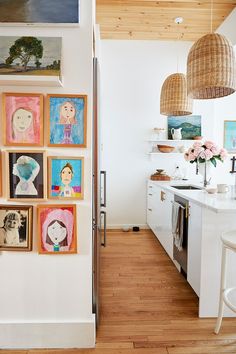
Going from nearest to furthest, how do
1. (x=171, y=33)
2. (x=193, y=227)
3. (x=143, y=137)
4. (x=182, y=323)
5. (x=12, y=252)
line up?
(x=12, y=252)
(x=182, y=323)
(x=193, y=227)
(x=171, y=33)
(x=143, y=137)

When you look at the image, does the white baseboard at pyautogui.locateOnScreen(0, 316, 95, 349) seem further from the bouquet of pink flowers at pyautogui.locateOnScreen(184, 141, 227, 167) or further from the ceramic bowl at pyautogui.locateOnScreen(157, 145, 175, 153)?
the ceramic bowl at pyautogui.locateOnScreen(157, 145, 175, 153)

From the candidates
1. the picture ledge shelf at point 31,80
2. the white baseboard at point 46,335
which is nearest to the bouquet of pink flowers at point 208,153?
the picture ledge shelf at point 31,80

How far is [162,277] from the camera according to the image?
9.34 ft

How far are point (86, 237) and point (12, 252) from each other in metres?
0.49

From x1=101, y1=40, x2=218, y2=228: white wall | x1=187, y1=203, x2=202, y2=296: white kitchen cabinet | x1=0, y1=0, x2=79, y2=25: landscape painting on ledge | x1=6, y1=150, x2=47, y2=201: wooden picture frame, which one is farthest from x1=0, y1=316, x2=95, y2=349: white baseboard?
x1=101, y1=40, x2=218, y2=228: white wall

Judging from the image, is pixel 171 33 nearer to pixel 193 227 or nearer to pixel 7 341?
pixel 193 227

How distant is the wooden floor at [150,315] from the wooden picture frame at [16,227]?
2.28 feet

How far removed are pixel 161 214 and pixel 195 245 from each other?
56.2 inches

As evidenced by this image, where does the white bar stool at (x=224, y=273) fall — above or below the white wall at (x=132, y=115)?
below

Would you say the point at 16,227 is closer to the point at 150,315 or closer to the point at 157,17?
the point at 150,315

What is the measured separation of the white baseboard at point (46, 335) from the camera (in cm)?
175

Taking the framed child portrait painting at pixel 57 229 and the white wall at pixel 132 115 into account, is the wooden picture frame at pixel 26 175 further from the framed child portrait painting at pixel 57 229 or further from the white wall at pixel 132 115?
the white wall at pixel 132 115

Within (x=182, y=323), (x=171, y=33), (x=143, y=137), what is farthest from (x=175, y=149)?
(x=182, y=323)

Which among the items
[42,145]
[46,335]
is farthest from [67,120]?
[46,335]
